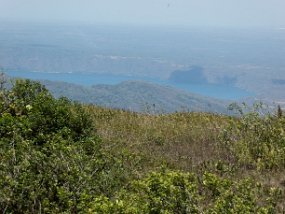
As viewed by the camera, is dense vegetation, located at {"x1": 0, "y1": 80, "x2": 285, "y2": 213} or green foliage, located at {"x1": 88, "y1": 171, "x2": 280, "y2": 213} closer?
green foliage, located at {"x1": 88, "y1": 171, "x2": 280, "y2": 213}

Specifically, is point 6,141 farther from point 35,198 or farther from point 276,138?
point 276,138

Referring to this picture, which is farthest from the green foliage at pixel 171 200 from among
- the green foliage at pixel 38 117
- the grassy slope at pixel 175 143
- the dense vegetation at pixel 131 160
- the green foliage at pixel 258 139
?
the green foliage at pixel 258 139

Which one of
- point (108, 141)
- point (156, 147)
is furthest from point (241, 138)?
point (108, 141)

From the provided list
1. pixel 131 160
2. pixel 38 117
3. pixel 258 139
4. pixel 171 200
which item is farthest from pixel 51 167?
pixel 258 139

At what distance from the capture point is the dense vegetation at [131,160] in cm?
582

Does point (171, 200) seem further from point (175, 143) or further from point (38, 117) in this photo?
point (175, 143)

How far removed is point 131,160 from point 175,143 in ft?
11.3

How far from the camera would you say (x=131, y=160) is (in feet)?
33.2

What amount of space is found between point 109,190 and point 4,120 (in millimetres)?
3538

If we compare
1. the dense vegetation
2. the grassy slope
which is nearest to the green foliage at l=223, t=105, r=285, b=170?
the dense vegetation

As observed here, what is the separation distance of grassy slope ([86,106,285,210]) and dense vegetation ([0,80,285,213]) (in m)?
0.03

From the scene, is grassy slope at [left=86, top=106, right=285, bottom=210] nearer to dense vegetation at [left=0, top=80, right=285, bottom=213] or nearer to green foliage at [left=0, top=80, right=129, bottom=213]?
dense vegetation at [left=0, top=80, right=285, bottom=213]

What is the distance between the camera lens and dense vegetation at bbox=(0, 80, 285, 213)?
5824 millimetres

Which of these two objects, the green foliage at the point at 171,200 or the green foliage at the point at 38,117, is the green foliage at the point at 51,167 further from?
the green foliage at the point at 171,200
